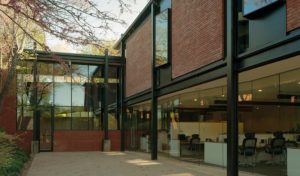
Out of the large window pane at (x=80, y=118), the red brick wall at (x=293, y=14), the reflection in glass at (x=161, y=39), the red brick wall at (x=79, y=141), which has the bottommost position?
the red brick wall at (x=79, y=141)

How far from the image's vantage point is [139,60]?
27.5m

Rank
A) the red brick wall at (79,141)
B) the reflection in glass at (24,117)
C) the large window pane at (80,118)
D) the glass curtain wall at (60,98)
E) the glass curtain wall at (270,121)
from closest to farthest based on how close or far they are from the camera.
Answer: the glass curtain wall at (270,121), the reflection in glass at (24,117), the glass curtain wall at (60,98), the red brick wall at (79,141), the large window pane at (80,118)

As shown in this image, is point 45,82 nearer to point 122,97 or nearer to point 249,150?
point 122,97

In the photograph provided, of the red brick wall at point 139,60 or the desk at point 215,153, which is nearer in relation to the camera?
the desk at point 215,153

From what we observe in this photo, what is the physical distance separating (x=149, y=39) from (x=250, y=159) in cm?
1026

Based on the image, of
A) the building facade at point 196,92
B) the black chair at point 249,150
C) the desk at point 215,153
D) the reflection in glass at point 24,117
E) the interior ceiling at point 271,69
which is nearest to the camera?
the interior ceiling at point 271,69

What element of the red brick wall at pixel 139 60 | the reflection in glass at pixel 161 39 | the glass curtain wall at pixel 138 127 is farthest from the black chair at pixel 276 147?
the glass curtain wall at pixel 138 127

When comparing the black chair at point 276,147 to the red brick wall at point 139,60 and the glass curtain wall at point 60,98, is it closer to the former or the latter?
the red brick wall at point 139,60

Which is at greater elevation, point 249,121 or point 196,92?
point 196,92

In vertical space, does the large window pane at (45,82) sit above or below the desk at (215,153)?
above

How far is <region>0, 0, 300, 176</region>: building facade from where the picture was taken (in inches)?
496

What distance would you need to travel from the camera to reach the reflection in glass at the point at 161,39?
68.2 ft

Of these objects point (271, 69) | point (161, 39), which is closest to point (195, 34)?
point (271, 69)

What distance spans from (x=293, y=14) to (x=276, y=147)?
263 inches
